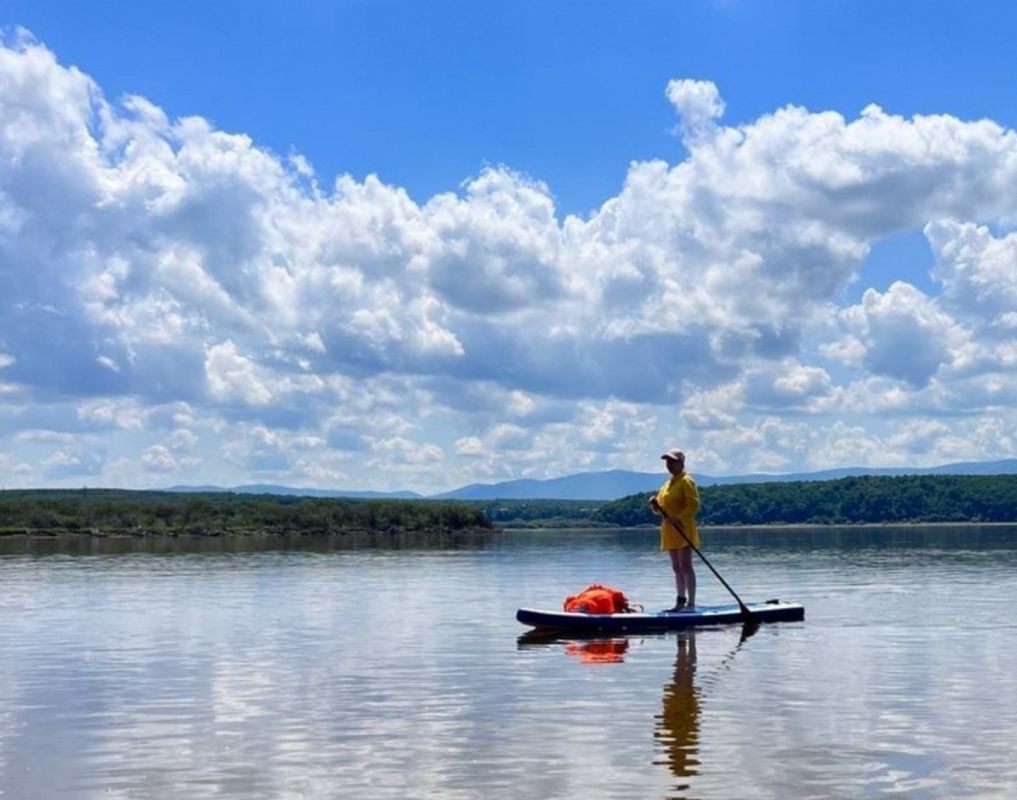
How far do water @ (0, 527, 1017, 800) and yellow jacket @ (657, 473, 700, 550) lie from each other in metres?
2.06

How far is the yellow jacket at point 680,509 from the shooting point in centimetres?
2719

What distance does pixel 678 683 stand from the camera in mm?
19141

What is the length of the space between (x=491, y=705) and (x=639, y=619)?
976 cm

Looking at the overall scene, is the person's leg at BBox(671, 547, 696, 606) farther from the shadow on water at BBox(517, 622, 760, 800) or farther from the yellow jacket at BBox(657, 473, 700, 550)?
Answer: the shadow on water at BBox(517, 622, 760, 800)

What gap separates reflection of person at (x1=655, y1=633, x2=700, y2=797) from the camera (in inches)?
512

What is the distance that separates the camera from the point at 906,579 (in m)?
45.9

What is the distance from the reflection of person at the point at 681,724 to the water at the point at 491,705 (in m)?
0.05

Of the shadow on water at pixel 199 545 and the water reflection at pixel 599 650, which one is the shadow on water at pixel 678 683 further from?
the shadow on water at pixel 199 545

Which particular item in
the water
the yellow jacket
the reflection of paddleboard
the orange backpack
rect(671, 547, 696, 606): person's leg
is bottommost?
the water

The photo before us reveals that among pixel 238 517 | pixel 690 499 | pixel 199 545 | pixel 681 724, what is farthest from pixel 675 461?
pixel 238 517

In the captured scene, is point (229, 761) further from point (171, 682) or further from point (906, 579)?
point (906, 579)

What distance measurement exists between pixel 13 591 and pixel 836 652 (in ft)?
105

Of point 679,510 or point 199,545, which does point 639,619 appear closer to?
point 679,510

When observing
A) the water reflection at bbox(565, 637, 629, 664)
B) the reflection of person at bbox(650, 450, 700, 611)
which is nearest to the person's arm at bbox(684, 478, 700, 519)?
the reflection of person at bbox(650, 450, 700, 611)
